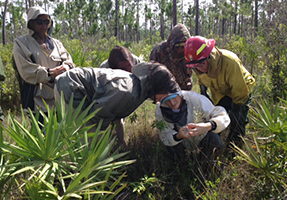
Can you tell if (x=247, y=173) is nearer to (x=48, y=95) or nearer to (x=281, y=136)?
(x=281, y=136)

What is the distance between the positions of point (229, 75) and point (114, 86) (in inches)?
51.0

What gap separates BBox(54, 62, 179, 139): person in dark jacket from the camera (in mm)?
2336

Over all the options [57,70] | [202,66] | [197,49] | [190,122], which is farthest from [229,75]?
[57,70]

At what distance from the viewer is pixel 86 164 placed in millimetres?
1643

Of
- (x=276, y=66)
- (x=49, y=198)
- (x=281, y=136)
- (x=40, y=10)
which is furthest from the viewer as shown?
(x=276, y=66)

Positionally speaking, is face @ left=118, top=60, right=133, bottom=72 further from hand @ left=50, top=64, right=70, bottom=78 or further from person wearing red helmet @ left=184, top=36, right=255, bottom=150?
hand @ left=50, top=64, right=70, bottom=78

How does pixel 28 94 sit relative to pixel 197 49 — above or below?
below

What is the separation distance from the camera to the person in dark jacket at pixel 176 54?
11.4ft

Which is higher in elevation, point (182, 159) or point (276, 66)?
point (276, 66)

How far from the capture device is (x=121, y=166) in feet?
7.68

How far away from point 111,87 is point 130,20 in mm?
44770

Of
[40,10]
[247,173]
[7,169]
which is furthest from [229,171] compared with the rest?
[40,10]

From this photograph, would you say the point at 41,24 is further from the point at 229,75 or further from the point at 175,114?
the point at 229,75

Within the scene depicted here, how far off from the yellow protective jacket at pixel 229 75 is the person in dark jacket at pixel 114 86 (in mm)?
686
